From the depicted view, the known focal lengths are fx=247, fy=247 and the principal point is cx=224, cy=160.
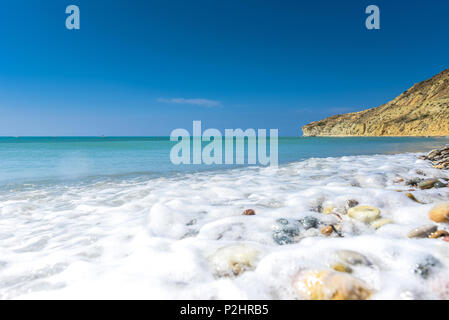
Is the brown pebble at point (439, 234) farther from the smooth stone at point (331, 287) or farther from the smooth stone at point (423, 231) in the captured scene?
the smooth stone at point (331, 287)

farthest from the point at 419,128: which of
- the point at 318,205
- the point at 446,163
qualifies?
the point at 318,205

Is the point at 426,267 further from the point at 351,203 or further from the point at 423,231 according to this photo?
the point at 351,203

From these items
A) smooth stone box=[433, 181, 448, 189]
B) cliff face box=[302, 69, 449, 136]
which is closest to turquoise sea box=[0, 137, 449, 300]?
smooth stone box=[433, 181, 448, 189]

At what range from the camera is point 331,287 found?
4.71 ft

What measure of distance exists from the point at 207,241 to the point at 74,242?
1.45 m

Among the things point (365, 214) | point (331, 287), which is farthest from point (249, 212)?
point (331, 287)

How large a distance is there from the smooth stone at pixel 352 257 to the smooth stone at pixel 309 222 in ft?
2.18

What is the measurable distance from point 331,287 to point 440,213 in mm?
1705

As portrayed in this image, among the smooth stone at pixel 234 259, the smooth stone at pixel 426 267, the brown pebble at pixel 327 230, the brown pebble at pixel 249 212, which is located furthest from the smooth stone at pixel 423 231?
the brown pebble at pixel 249 212

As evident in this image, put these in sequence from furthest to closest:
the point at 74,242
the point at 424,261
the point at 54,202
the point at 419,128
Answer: the point at 419,128, the point at 54,202, the point at 74,242, the point at 424,261
